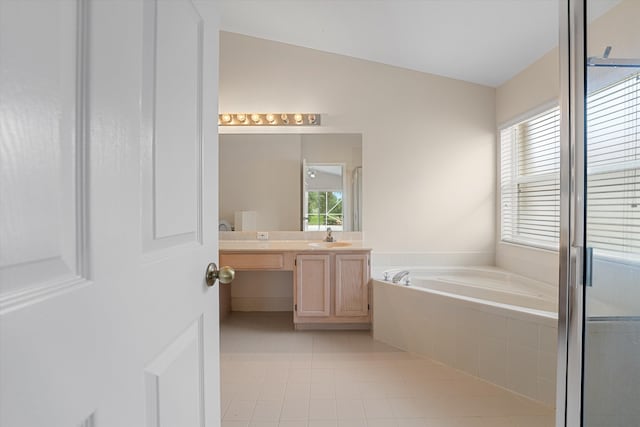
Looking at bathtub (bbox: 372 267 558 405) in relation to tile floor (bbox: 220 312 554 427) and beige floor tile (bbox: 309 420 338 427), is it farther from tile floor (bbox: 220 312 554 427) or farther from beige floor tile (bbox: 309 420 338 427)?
beige floor tile (bbox: 309 420 338 427)

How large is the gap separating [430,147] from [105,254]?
3.28 metres

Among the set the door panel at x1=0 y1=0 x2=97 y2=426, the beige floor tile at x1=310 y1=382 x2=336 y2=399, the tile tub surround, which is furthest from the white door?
the tile tub surround

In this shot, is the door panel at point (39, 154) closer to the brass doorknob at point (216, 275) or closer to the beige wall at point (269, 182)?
the brass doorknob at point (216, 275)

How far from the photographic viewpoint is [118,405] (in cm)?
45

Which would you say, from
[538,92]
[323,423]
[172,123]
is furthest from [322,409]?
[538,92]

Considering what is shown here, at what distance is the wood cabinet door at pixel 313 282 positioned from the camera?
2.77m

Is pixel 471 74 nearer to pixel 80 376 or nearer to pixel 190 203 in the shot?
pixel 190 203

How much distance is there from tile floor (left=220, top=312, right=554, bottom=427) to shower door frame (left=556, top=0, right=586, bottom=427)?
0.85 meters

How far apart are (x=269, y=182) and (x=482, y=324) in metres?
2.33

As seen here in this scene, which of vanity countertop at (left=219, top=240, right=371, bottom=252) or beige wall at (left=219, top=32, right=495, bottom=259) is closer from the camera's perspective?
vanity countertop at (left=219, top=240, right=371, bottom=252)

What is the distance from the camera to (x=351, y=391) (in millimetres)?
1884

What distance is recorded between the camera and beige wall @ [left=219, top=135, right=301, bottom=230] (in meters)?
3.32

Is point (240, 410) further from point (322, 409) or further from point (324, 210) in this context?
point (324, 210)

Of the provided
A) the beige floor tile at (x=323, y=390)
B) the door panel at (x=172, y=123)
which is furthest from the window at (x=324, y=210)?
the door panel at (x=172, y=123)
